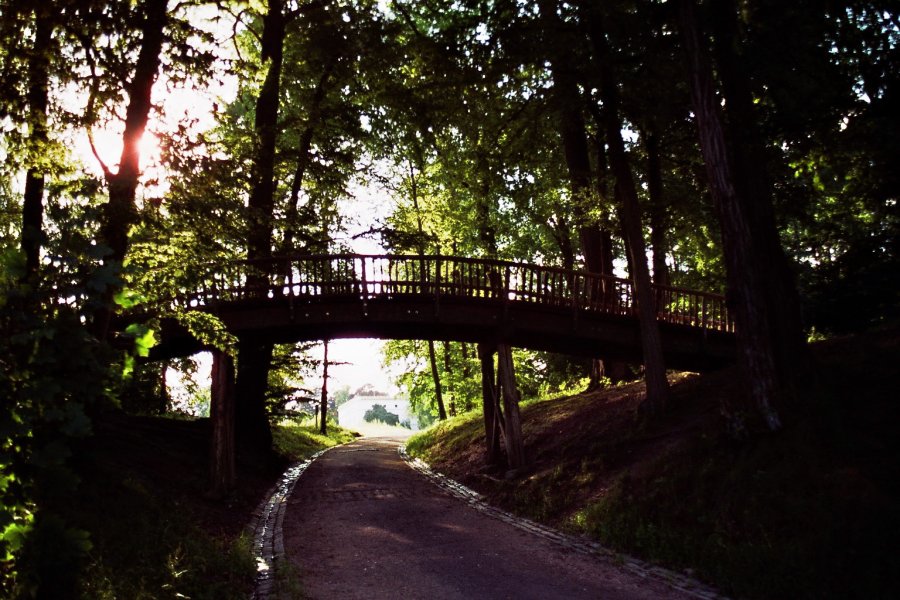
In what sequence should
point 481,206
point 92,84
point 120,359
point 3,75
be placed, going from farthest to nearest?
point 481,206 < point 92,84 < point 3,75 < point 120,359

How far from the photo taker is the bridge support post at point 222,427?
41.1 ft

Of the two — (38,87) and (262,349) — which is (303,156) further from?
(38,87)

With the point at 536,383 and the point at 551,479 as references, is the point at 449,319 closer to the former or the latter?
the point at 551,479

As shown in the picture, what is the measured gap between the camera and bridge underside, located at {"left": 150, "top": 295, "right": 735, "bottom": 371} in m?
13.7

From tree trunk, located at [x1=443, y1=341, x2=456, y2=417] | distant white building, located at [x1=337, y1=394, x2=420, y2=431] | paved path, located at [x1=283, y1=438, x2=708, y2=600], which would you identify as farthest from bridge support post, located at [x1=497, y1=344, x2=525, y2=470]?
distant white building, located at [x1=337, y1=394, x2=420, y2=431]

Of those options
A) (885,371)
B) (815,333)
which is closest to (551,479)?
(885,371)

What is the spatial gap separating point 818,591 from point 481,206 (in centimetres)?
1717

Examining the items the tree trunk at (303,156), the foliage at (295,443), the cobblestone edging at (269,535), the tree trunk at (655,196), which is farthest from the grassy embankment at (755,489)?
the foliage at (295,443)

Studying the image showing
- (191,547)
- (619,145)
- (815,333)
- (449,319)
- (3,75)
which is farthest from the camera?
(815,333)

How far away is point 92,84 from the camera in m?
9.39

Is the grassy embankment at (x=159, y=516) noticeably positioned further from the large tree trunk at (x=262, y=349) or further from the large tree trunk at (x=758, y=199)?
the large tree trunk at (x=758, y=199)

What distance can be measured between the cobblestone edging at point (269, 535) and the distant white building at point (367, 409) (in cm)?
11164

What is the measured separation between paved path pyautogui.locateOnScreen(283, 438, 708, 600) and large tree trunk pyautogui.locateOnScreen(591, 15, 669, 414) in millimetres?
4470

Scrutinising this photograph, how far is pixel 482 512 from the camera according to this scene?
39.0 feet
